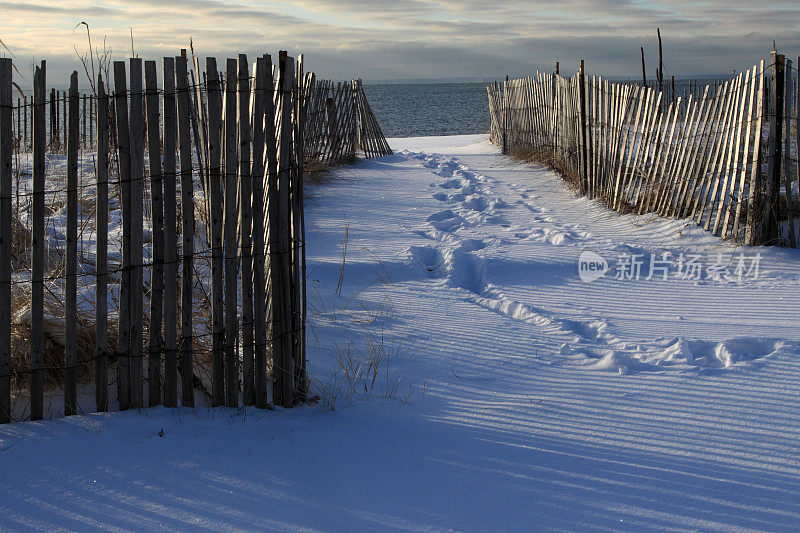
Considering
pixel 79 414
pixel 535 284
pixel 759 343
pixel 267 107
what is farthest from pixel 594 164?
pixel 79 414

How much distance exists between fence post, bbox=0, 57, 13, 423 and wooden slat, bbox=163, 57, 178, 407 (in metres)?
0.59

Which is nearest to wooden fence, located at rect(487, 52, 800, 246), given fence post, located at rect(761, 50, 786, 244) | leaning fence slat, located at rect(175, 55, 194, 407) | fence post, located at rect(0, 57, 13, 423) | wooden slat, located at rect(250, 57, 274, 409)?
fence post, located at rect(761, 50, 786, 244)

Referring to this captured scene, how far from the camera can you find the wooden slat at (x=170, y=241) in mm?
2721

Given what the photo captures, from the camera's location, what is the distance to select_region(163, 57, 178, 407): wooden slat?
272 centimetres

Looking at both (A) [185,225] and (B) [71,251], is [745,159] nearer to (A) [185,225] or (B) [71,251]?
(A) [185,225]

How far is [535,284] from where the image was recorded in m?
5.25

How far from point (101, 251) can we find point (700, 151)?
223 inches

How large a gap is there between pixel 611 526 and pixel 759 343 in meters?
2.16

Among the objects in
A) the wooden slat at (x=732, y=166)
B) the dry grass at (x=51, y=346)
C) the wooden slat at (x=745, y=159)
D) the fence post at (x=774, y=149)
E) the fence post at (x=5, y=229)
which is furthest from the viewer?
the wooden slat at (x=732, y=166)

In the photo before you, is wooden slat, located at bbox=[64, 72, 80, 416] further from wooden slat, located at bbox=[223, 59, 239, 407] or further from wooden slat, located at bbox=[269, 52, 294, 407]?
wooden slat, located at bbox=[269, 52, 294, 407]

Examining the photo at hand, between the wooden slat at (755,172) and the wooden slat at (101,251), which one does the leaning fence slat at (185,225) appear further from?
the wooden slat at (755,172)

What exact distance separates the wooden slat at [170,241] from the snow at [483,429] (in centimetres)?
17

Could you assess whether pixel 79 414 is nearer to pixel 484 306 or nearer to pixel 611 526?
pixel 611 526

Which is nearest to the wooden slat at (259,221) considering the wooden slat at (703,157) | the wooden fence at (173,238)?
the wooden fence at (173,238)
